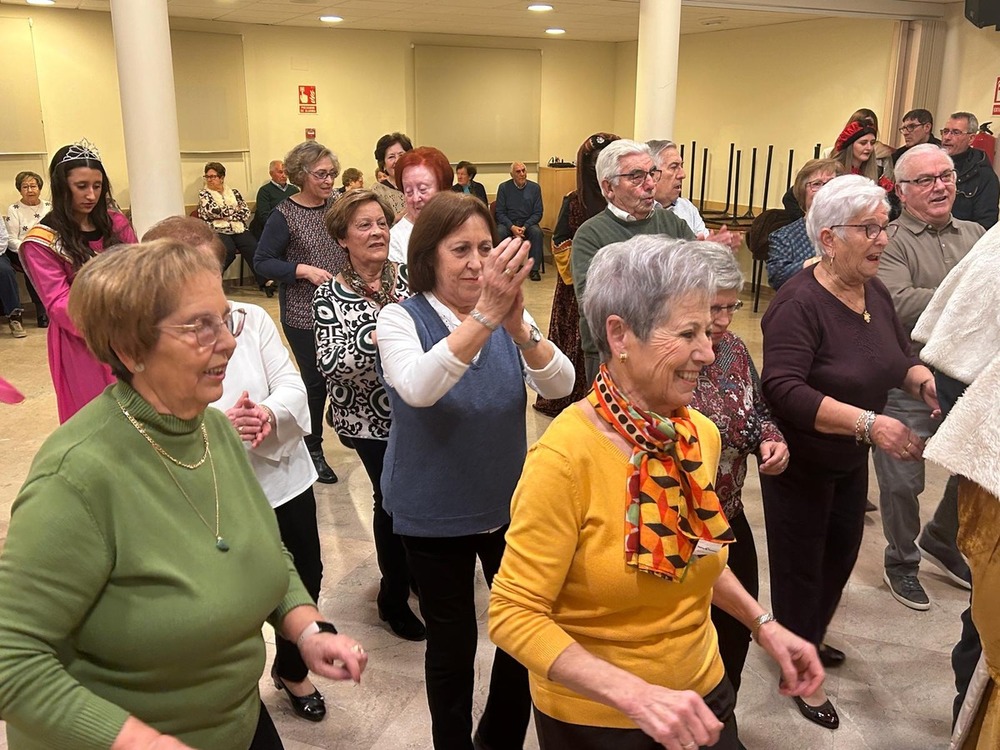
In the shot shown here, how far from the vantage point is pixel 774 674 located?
307 cm

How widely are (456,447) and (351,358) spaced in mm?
870

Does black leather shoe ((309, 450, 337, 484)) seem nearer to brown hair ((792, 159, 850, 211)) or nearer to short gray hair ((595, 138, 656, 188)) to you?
short gray hair ((595, 138, 656, 188))

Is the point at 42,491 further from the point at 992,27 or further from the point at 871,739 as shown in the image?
the point at 992,27

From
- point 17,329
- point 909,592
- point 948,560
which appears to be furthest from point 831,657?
point 17,329

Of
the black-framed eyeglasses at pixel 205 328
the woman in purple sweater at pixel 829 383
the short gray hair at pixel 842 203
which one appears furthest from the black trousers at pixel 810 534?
the black-framed eyeglasses at pixel 205 328

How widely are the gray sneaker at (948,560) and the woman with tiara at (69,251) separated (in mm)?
3375

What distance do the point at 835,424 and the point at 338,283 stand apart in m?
1.67

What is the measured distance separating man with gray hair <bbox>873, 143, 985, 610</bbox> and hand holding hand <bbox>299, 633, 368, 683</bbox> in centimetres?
267

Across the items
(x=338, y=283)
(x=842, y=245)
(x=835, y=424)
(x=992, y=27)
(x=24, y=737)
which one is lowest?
(x=24, y=737)

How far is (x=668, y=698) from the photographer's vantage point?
140 centimetres

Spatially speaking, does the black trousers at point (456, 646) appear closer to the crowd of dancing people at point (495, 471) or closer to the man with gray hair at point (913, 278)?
the crowd of dancing people at point (495, 471)

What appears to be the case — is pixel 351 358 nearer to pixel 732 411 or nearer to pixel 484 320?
pixel 484 320

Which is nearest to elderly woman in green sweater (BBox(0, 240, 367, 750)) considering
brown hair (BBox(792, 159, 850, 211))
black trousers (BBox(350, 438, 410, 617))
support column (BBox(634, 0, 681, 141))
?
black trousers (BBox(350, 438, 410, 617))

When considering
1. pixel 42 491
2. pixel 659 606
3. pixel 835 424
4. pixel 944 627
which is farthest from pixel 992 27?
pixel 42 491
